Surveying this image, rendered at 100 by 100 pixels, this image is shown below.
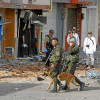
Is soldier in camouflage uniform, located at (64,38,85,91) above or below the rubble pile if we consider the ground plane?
above

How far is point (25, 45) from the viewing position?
2688 centimetres

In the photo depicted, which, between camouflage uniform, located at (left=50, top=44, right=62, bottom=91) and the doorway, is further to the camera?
the doorway

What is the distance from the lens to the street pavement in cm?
1309

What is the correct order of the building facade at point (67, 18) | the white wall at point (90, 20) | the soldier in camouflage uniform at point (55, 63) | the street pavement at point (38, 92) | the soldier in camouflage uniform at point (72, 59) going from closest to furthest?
the street pavement at point (38, 92) → the soldier in camouflage uniform at point (55, 63) → the soldier in camouflage uniform at point (72, 59) → the building facade at point (67, 18) → the white wall at point (90, 20)

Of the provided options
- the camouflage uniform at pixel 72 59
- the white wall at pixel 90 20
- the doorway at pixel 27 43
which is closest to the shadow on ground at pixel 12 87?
the camouflage uniform at pixel 72 59

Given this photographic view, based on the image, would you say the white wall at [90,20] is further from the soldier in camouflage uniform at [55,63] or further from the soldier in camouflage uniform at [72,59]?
the soldier in camouflage uniform at [55,63]

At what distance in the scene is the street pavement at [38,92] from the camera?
43.0ft

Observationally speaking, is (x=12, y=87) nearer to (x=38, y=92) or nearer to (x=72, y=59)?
(x=38, y=92)

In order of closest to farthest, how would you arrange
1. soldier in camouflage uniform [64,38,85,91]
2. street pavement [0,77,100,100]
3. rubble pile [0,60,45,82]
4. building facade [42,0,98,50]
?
street pavement [0,77,100,100], soldier in camouflage uniform [64,38,85,91], rubble pile [0,60,45,82], building facade [42,0,98,50]

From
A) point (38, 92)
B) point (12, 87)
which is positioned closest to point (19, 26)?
point (12, 87)

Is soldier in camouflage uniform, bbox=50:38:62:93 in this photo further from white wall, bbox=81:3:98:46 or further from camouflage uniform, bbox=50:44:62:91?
white wall, bbox=81:3:98:46

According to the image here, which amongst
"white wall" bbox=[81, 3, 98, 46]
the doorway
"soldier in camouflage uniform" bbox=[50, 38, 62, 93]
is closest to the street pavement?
"soldier in camouflage uniform" bbox=[50, 38, 62, 93]

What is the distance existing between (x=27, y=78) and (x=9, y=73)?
1.41 meters

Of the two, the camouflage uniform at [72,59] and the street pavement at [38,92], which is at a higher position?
the camouflage uniform at [72,59]
